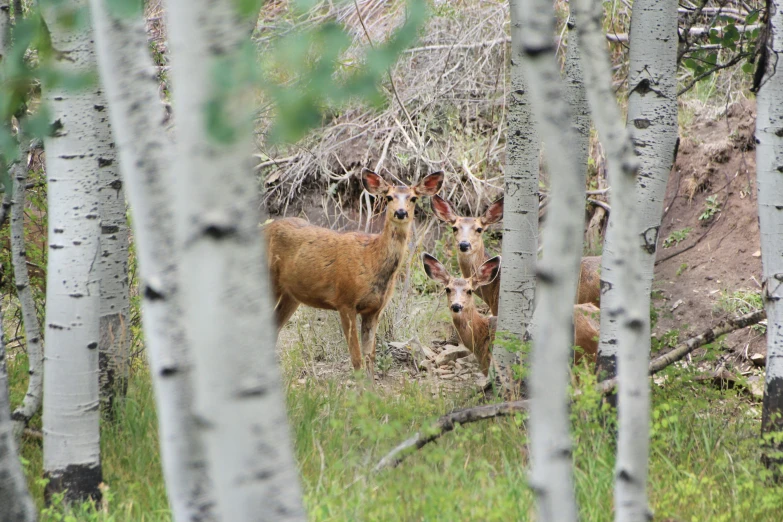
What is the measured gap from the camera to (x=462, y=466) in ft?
12.2

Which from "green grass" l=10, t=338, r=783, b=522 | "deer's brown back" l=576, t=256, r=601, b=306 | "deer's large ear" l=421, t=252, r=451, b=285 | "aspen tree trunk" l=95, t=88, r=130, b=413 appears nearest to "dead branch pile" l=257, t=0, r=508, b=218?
"deer's brown back" l=576, t=256, r=601, b=306

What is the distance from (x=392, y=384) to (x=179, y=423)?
6112 mm

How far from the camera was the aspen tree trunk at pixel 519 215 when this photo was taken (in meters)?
5.42

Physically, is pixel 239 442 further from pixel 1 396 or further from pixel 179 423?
pixel 1 396

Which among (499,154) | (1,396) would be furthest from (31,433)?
(499,154)

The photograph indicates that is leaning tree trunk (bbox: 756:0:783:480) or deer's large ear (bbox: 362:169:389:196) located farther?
deer's large ear (bbox: 362:169:389:196)

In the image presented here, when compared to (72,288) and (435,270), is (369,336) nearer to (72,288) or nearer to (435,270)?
(435,270)

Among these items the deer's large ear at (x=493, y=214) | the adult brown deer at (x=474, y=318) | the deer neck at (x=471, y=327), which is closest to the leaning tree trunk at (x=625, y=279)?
the adult brown deer at (x=474, y=318)

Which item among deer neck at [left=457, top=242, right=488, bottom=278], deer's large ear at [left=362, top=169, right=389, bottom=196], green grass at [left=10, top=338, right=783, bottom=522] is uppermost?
deer's large ear at [left=362, top=169, right=389, bottom=196]

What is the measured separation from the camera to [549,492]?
1.78 metres

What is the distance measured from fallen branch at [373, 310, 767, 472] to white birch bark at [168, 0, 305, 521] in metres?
1.59

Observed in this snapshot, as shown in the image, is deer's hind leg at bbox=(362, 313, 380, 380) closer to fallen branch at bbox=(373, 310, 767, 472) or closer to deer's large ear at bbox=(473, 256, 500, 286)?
deer's large ear at bbox=(473, 256, 500, 286)

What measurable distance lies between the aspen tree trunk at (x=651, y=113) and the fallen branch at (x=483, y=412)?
0.61 metres

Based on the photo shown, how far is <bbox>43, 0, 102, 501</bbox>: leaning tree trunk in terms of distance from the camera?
11.2 ft
